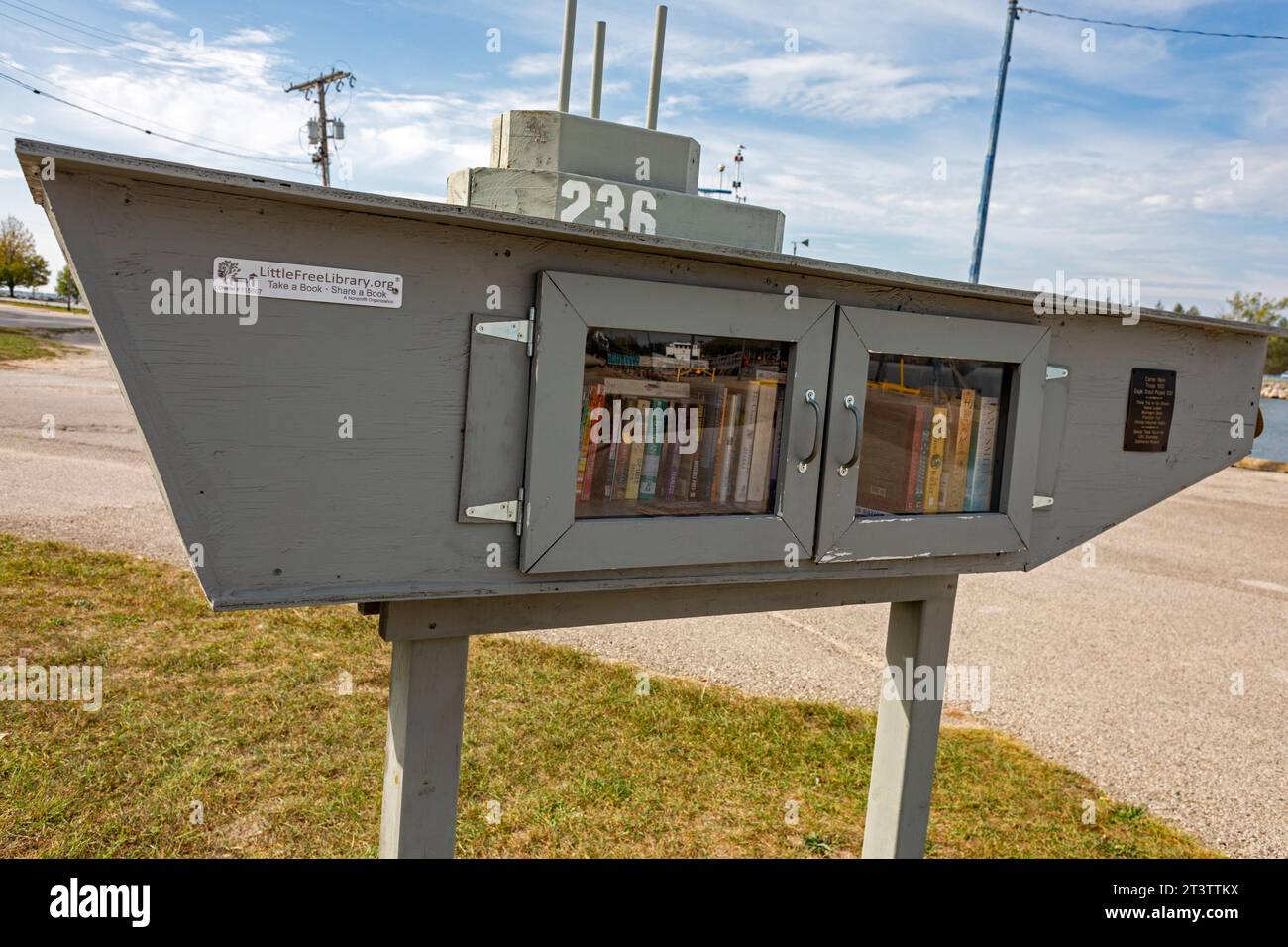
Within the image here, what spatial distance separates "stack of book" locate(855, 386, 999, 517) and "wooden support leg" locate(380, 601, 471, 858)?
116 cm

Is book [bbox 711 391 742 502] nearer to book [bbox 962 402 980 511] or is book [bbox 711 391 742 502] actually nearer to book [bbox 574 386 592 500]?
book [bbox 574 386 592 500]

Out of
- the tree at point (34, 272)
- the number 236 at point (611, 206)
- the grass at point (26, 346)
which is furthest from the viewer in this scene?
the tree at point (34, 272)

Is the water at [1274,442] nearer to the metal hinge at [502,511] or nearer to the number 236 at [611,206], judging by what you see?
the number 236 at [611,206]

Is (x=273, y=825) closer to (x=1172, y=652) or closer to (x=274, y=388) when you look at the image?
(x=274, y=388)

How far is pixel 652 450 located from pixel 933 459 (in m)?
0.87

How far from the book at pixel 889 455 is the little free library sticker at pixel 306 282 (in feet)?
4.29

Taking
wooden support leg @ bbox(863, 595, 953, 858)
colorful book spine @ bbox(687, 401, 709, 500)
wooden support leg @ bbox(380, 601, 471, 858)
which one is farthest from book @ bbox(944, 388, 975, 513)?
wooden support leg @ bbox(380, 601, 471, 858)

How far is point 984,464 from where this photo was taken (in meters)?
2.64

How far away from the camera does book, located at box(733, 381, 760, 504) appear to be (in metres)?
2.26

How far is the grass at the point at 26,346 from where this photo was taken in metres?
20.7

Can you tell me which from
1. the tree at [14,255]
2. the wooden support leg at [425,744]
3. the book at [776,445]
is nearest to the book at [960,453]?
the book at [776,445]

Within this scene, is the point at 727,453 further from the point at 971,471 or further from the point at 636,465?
the point at 971,471

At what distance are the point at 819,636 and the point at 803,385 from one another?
14.9ft

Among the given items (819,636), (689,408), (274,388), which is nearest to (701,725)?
(819,636)
